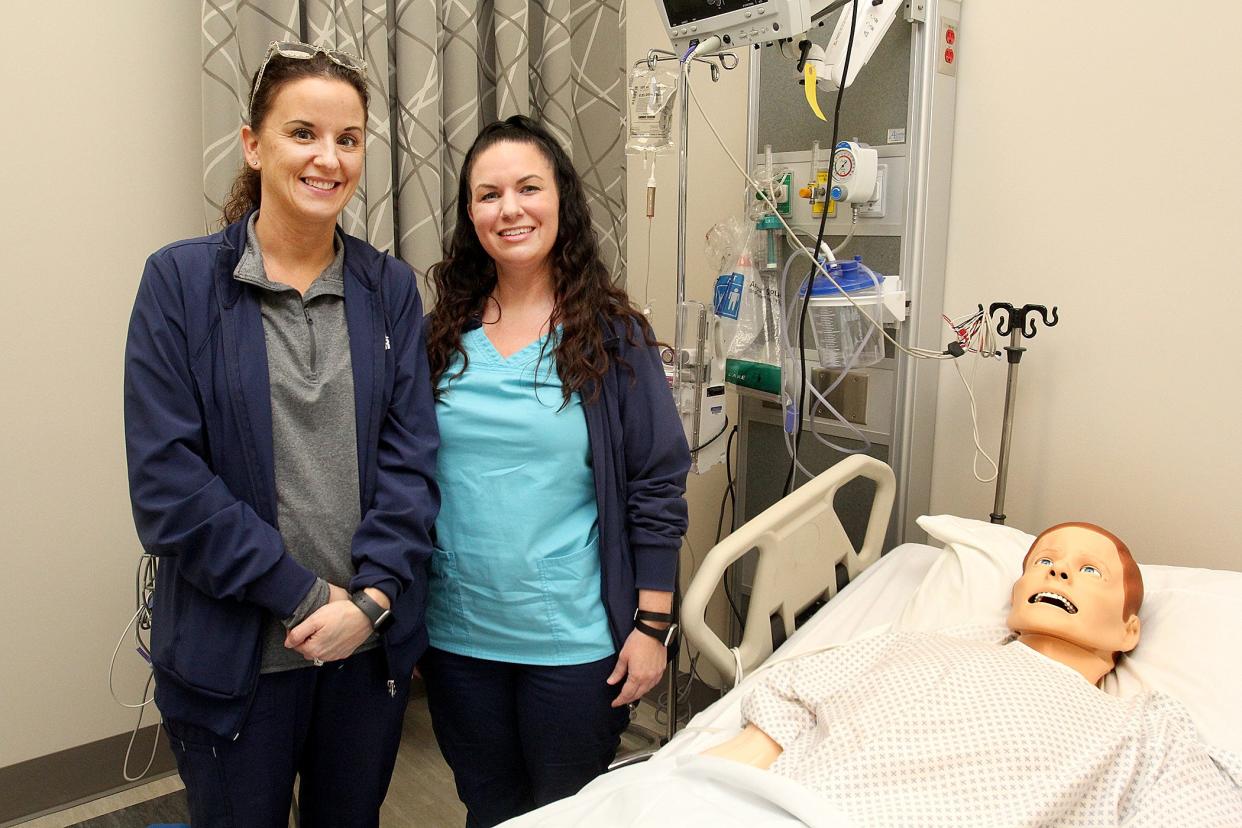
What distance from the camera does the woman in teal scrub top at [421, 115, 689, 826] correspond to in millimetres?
1470

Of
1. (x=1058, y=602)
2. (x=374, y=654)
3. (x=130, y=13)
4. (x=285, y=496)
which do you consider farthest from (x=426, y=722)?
(x=130, y=13)

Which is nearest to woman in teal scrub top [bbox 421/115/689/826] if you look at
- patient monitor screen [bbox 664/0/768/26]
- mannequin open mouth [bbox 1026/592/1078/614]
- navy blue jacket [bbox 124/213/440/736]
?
navy blue jacket [bbox 124/213/440/736]

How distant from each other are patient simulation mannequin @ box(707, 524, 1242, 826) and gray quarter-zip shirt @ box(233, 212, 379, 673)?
620 millimetres

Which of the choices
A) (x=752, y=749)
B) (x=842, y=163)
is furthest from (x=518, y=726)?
(x=842, y=163)

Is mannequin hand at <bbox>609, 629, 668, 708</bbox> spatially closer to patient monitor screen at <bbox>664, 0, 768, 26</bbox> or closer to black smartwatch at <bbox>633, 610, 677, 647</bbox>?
black smartwatch at <bbox>633, 610, 677, 647</bbox>

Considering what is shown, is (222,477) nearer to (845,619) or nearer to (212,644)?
(212,644)

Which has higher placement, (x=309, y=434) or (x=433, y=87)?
(x=433, y=87)

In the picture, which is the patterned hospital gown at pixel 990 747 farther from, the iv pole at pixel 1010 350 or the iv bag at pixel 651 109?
the iv bag at pixel 651 109

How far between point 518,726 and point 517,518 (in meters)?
0.37

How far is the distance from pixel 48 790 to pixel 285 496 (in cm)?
145

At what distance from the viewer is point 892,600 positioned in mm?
1730

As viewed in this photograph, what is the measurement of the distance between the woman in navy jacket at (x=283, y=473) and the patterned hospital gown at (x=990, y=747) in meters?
0.59

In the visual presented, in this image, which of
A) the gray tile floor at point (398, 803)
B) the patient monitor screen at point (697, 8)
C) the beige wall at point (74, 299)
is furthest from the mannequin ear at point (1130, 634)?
the beige wall at point (74, 299)

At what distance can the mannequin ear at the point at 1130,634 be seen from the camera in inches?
57.2
